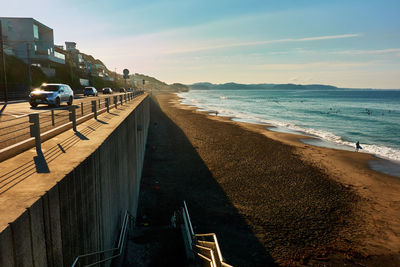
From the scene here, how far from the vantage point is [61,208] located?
3719 millimetres

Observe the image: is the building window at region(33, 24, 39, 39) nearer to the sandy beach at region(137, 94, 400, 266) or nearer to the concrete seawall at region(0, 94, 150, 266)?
the sandy beach at region(137, 94, 400, 266)

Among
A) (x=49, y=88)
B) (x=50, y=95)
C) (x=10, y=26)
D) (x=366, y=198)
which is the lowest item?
(x=366, y=198)

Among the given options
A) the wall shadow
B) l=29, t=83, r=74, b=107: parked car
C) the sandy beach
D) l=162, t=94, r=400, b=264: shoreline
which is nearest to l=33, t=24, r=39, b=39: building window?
l=29, t=83, r=74, b=107: parked car

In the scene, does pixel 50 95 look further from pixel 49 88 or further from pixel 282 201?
pixel 282 201

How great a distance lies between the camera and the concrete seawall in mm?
2793

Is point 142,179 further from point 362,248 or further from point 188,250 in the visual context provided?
point 362,248

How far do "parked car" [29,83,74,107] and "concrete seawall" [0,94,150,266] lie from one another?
13705mm

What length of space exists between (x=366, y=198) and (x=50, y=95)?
72.4 feet

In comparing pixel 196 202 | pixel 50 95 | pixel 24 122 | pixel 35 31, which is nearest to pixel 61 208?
pixel 24 122

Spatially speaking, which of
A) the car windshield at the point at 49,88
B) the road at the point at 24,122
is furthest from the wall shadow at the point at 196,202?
the car windshield at the point at 49,88

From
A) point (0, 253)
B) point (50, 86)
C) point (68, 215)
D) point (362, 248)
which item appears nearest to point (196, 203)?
point (362, 248)

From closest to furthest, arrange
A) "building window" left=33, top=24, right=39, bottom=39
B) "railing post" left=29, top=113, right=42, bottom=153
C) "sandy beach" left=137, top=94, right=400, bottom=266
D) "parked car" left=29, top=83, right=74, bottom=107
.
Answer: "railing post" left=29, top=113, right=42, bottom=153 → "sandy beach" left=137, top=94, right=400, bottom=266 → "parked car" left=29, top=83, right=74, bottom=107 → "building window" left=33, top=24, right=39, bottom=39

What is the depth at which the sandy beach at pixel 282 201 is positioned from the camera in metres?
11.0

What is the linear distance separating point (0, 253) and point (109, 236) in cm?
465
